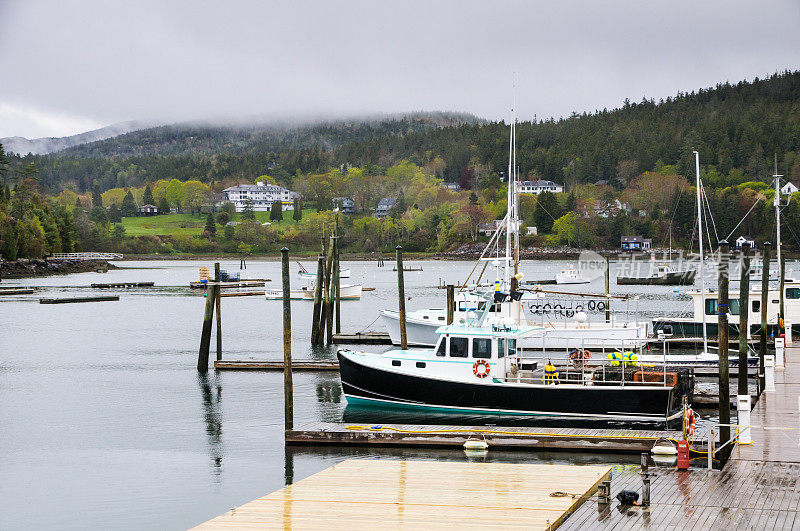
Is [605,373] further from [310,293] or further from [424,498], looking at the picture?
[310,293]

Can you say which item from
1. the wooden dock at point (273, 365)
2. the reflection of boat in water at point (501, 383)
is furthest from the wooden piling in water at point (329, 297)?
the reflection of boat in water at point (501, 383)

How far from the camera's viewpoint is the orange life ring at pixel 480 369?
88.5 feet

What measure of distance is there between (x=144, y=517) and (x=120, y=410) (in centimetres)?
1354

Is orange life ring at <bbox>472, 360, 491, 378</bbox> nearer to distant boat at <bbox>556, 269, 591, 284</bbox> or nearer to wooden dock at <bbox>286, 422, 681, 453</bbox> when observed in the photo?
wooden dock at <bbox>286, 422, 681, 453</bbox>

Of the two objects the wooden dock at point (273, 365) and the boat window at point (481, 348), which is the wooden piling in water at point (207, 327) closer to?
the wooden dock at point (273, 365)

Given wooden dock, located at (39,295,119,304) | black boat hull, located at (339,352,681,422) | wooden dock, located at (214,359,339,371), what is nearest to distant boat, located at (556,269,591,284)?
wooden dock, located at (39,295,119,304)

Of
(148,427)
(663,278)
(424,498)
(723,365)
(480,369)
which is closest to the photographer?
(424,498)

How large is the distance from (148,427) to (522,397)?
11825 mm

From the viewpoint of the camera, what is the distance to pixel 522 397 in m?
26.8

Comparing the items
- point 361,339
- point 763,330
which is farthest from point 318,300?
point 763,330

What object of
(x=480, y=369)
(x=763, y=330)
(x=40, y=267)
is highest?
(x=40, y=267)

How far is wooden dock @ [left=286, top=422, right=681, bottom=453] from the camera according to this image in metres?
22.1

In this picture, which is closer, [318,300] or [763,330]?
[763,330]

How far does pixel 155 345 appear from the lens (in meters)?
53.5
